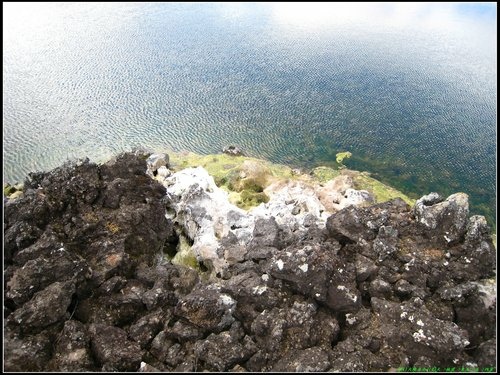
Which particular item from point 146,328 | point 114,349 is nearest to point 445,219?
point 146,328

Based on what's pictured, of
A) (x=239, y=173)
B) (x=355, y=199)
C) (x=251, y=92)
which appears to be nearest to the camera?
(x=355, y=199)

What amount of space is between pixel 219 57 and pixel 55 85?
27258 mm

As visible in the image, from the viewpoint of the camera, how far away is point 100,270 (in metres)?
21.7

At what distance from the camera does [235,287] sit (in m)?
21.0

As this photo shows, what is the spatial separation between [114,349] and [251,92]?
49447 millimetres

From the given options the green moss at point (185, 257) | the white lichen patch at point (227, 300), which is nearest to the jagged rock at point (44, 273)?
the white lichen patch at point (227, 300)

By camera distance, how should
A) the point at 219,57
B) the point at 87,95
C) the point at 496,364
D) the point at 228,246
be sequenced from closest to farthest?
the point at 496,364 → the point at 228,246 → the point at 87,95 → the point at 219,57

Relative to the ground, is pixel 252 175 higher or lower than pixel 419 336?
lower

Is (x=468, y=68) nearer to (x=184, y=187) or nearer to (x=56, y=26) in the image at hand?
(x=184, y=187)

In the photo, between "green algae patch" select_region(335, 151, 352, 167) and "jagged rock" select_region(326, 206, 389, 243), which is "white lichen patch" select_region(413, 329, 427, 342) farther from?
"green algae patch" select_region(335, 151, 352, 167)

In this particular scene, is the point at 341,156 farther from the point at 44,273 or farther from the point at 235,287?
the point at 44,273

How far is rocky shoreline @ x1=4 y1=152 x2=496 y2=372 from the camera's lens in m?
17.8

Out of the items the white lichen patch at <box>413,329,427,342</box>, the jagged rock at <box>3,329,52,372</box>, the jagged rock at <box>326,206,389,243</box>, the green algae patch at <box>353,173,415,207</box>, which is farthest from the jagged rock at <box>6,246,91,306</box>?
the green algae patch at <box>353,173,415,207</box>

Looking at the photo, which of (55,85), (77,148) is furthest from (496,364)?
(55,85)
